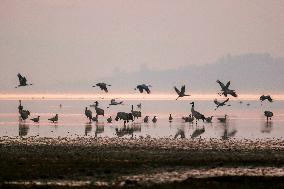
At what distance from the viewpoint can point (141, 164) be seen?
74.4 feet

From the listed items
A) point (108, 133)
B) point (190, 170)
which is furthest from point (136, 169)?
point (108, 133)

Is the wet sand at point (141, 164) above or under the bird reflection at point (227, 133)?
under

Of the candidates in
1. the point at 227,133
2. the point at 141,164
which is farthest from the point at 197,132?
the point at 141,164

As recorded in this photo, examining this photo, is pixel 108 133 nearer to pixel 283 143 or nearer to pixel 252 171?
pixel 283 143

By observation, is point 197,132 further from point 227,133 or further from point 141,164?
point 141,164

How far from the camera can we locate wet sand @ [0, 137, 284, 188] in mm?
18828

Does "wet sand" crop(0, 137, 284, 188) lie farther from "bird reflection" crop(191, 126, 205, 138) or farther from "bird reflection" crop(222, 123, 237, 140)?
"bird reflection" crop(191, 126, 205, 138)

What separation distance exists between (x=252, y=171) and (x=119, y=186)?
516 centimetres

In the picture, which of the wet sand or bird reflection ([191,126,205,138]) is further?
bird reflection ([191,126,205,138])

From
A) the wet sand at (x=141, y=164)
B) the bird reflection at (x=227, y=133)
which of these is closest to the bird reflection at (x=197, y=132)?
the bird reflection at (x=227, y=133)

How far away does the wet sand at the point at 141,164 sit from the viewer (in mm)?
18828

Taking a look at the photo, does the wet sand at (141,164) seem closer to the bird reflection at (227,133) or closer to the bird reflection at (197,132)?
the bird reflection at (227,133)

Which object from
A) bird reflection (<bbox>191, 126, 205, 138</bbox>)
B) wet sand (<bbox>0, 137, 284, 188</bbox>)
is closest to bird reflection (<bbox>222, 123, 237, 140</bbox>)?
bird reflection (<bbox>191, 126, 205, 138</bbox>)

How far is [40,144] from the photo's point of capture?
102 feet
